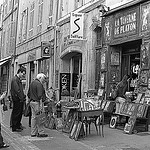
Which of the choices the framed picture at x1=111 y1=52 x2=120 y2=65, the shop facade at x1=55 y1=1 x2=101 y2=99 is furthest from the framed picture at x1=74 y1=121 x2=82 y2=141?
the shop facade at x1=55 y1=1 x2=101 y2=99

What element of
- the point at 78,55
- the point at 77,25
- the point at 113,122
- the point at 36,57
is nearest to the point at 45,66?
the point at 36,57

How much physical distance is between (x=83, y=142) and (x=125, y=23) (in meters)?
4.60

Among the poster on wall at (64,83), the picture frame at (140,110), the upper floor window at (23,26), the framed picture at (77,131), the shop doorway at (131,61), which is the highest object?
the upper floor window at (23,26)

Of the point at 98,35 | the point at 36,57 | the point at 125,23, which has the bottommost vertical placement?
the point at 36,57

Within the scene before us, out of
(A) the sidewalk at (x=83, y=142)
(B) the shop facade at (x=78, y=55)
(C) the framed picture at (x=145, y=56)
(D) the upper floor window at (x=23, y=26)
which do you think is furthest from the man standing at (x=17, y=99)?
(D) the upper floor window at (x=23, y=26)

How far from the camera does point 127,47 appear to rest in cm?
1110

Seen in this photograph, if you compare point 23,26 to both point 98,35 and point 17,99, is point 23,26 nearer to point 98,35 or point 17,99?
point 98,35

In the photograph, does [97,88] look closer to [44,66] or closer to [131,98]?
[131,98]

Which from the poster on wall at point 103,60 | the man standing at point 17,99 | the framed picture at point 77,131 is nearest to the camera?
the framed picture at point 77,131

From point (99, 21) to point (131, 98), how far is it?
12.1 ft

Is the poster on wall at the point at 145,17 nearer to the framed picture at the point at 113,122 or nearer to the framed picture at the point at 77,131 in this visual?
the framed picture at the point at 113,122

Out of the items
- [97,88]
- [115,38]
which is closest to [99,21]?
[115,38]

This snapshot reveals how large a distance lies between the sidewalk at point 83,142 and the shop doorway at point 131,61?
2.23 meters

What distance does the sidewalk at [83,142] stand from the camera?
7055 millimetres
